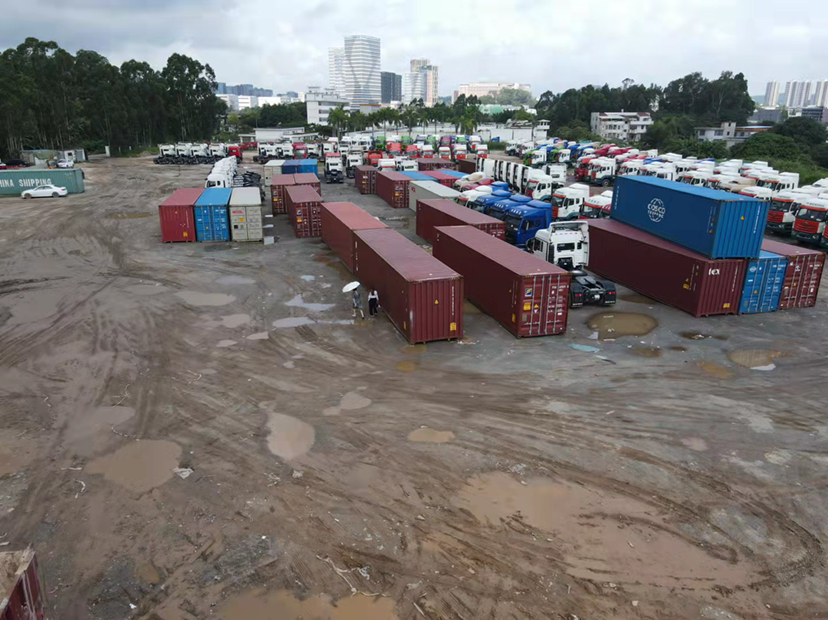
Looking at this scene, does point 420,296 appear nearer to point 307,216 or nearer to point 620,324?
point 620,324

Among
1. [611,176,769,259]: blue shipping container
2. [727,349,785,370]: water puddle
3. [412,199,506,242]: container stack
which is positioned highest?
[611,176,769,259]: blue shipping container

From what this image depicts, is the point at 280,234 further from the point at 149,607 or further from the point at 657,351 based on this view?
the point at 149,607

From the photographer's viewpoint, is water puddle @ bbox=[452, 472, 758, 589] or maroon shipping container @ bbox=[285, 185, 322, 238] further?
maroon shipping container @ bbox=[285, 185, 322, 238]

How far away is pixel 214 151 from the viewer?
93.8 metres

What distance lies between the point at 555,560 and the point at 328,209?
90.2 feet

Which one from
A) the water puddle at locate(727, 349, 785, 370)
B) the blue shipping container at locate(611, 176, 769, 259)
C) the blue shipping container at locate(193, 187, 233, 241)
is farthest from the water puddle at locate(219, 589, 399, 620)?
the blue shipping container at locate(193, 187, 233, 241)

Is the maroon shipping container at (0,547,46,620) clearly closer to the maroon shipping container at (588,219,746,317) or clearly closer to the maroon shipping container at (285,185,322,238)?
the maroon shipping container at (588,219,746,317)

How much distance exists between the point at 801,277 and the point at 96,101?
105 metres

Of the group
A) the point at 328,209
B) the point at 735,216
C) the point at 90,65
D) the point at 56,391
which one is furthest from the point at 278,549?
the point at 90,65

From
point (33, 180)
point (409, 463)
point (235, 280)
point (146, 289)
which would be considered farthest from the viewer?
point (33, 180)

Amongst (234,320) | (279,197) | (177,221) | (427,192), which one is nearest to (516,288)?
(234,320)

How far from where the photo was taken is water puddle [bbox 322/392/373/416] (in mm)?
15648

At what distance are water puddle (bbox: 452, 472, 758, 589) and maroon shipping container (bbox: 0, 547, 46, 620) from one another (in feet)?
24.4

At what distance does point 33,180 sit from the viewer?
55625 millimetres
